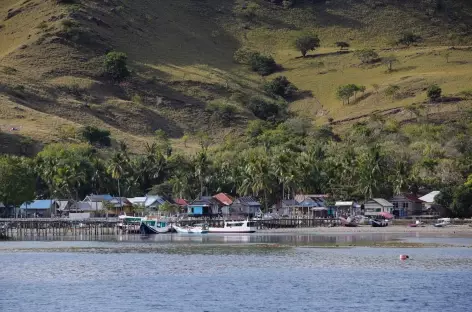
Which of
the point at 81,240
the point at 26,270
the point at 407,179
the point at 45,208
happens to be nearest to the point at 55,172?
the point at 45,208

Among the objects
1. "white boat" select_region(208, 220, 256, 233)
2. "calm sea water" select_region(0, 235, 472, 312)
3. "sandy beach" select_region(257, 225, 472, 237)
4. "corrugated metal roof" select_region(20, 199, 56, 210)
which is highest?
"corrugated metal roof" select_region(20, 199, 56, 210)

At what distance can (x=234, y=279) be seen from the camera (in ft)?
254

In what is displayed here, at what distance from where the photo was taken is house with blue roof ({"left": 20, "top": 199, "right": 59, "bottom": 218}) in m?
167

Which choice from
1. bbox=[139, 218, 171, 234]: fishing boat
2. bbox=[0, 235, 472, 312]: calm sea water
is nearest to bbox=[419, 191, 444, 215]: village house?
bbox=[139, 218, 171, 234]: fishing boat

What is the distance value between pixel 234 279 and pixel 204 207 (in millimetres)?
90460

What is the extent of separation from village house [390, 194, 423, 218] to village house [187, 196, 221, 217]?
97.6 ft

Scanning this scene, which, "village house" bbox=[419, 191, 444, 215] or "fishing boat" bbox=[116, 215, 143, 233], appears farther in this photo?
"village house" bbox=[419, 191, 444, 215]

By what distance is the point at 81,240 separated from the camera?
446 feet

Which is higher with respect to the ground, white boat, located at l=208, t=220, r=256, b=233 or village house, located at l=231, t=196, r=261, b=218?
village house, located at l=231, t=196, r=261, b=218

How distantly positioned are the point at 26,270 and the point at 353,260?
28748 millimetres

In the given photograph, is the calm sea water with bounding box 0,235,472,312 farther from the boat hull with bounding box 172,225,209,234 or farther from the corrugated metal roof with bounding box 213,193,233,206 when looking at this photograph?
the corrugated metal roof with bounding box 213,193,233,206

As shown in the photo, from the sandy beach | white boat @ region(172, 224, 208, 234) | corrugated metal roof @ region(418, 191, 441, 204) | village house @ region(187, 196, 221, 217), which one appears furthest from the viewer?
corrugated metal roof @ region(418, 191, 441, 204)

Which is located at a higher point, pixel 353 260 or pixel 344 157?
A: pixel 344 157

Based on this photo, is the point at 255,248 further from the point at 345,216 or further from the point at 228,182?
the point at 228,182
